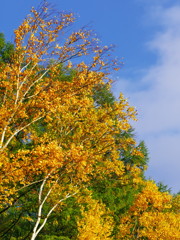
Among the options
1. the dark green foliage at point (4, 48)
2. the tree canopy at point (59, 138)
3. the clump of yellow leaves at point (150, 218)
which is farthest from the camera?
the dark green foliage at point (4, 48)

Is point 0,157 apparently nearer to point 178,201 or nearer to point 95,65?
point 95,65

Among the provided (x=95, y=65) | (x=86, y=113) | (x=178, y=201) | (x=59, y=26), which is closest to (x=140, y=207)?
(x=86, y=113)

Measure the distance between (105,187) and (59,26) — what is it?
1739 centimetres

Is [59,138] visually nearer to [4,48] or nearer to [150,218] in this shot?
[150,218]

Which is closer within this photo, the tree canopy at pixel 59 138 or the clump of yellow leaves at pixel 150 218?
the tree canopy at pixel 59 138

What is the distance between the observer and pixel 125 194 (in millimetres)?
28891

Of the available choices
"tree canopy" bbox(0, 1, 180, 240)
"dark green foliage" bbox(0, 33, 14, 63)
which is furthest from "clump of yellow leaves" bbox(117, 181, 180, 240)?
"dark green foliage" bbox(0, 33, 14, 63)

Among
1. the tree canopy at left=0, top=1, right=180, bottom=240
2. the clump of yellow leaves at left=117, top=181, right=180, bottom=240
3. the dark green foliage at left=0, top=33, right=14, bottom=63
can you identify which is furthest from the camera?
the dark green foliage at left=0, top=33, right=14, bottom=63

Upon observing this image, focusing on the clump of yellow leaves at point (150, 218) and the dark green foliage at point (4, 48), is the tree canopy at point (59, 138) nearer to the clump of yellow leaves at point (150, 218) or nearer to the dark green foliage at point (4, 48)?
the clump of yellow leaves at point (150, 218)

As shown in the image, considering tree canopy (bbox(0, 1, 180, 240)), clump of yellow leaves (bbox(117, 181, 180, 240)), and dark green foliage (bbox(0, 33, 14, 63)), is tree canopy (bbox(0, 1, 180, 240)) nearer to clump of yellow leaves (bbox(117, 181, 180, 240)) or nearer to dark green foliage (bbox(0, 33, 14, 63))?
clump of yellow leaves (bbox(117, 181, 180, 240))

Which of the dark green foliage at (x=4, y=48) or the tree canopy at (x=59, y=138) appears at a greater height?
the dark green foliage at (x=4, y=48)

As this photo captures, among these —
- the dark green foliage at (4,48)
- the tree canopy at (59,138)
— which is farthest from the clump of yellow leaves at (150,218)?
the dark green foliage at (4,48)

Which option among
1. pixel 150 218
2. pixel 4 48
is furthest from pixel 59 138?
pixel 4 48

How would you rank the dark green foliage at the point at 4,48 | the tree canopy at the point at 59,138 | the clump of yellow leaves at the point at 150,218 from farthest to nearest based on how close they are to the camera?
the dark green foliage at the point at 4,48 → the clump of yellow leaves at the point at 150,218 → the tree canopy at the point at 59,138
